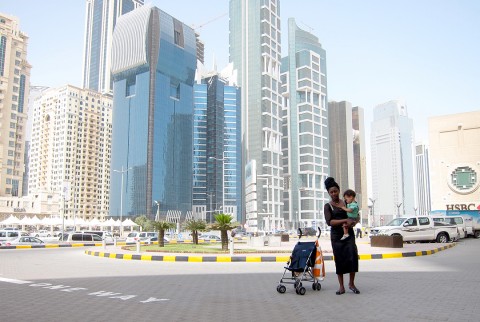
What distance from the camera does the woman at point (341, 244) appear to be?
7.73 meters

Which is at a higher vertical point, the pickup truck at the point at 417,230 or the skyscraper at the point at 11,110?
the skyscraper at the point at 11,110

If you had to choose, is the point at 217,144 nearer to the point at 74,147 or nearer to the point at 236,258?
the point at 74,147

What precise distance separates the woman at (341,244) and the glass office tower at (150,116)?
12685cm

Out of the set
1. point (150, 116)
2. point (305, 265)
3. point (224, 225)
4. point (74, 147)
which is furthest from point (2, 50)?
point (305, 265)

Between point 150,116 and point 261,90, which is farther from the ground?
point 261,90

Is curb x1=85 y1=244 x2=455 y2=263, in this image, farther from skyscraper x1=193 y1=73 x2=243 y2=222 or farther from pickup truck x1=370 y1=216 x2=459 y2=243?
skyscraper x1=193 y1=73 x2=243 y2=222

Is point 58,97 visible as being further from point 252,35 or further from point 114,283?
point 114,283

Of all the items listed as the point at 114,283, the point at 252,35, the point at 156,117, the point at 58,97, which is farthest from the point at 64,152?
the point at 114,283

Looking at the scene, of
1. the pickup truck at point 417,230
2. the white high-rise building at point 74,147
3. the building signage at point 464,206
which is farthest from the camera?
the white high-rise building at point 74,147

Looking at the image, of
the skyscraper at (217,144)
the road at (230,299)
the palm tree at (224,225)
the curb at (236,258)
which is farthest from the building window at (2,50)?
the road at (230,299)

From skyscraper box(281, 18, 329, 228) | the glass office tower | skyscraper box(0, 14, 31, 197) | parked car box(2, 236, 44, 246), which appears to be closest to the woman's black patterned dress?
parked car box(2, 236, 44, 246)

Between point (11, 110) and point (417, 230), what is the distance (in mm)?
102841

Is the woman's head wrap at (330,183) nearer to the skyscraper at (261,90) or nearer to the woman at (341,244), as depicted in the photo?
the woman at (341,244)

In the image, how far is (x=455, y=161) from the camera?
6631 cm
